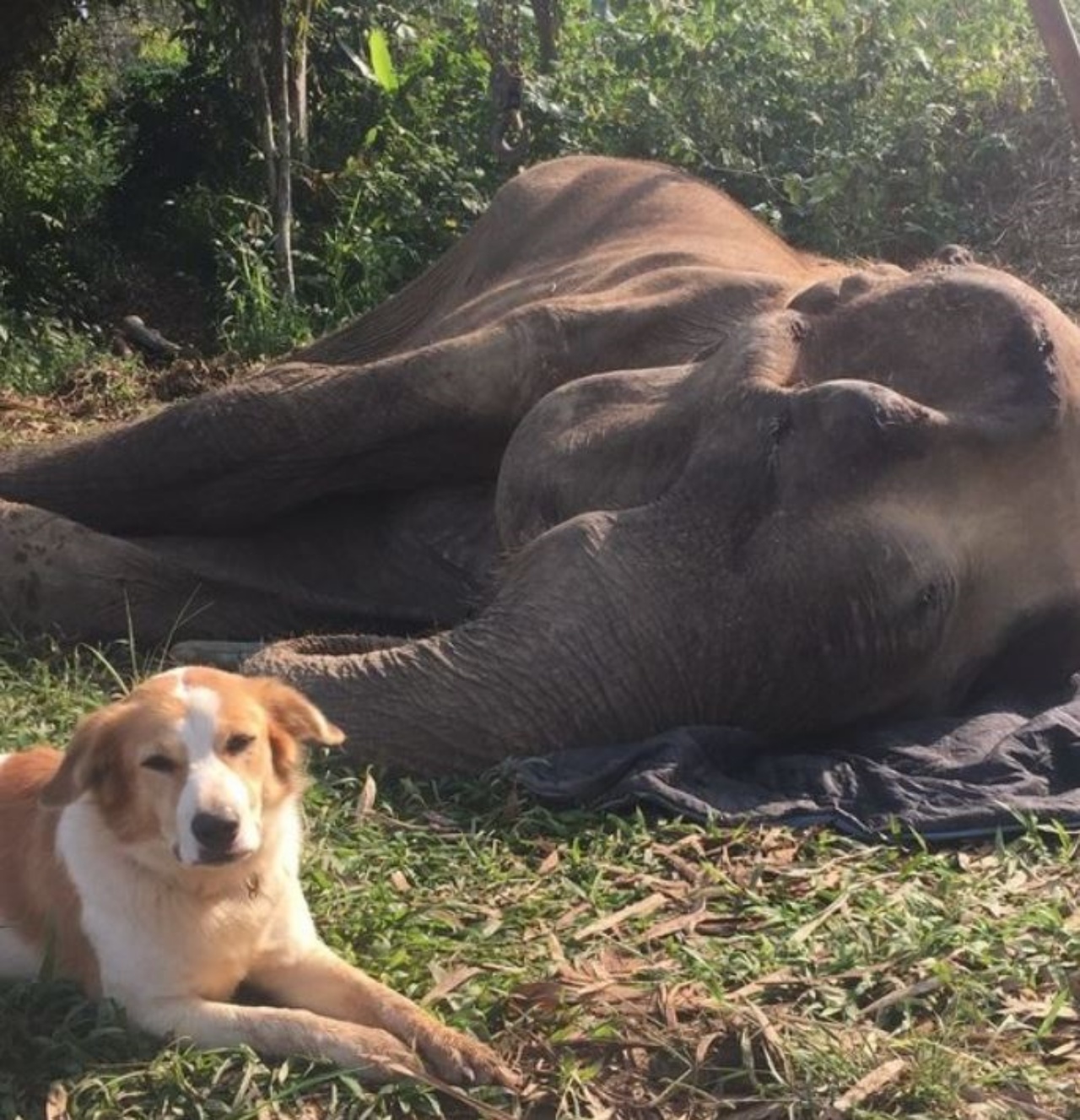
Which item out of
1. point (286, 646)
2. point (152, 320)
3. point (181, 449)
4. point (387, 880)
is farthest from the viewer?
point (152, 320)

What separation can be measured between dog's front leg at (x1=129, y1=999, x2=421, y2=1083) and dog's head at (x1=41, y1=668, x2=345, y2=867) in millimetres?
233

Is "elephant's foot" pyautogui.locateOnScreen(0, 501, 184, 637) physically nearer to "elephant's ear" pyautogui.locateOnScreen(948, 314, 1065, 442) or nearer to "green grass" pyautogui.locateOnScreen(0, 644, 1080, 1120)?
"green grass" pyautogui.locateOnScreen(0, 644, 1080, 1120)

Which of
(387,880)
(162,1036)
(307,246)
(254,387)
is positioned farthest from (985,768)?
(307,246)

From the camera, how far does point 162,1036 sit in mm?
2939

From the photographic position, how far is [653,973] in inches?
128

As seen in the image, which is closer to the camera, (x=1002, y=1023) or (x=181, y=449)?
(x=1002, y=1023)

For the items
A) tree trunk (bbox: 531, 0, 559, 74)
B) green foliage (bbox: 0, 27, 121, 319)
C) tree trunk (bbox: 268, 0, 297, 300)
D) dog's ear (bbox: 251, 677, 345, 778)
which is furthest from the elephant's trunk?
tree trunk (bbox: 531, 0, 559, 74)

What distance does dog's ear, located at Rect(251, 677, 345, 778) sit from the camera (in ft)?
10.3

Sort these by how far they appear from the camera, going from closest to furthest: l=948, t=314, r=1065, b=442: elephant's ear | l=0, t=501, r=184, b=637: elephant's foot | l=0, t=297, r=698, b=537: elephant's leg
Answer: l=948, t=314, r=1065, b=442: elephant's ear
l=0, t=501, r=184, b=637: elephant's foot
l=0, t=297, r=698, b=537: elephant's leg

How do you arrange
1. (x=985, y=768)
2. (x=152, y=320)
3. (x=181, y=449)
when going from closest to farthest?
(x=985, y=768) < (x=181, y=449) < (x=152, y=320)

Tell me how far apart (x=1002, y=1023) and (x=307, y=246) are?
835 centimetres

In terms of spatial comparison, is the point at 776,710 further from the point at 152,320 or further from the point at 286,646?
the point at 152,320

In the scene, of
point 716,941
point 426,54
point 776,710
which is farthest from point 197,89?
point 716,941

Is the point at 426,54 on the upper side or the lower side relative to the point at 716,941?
upper
